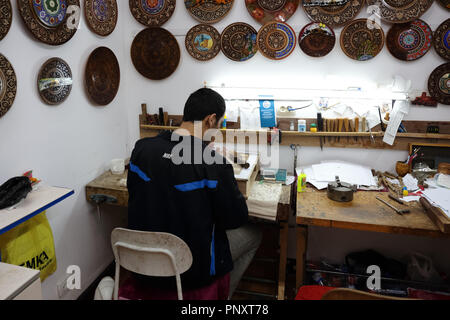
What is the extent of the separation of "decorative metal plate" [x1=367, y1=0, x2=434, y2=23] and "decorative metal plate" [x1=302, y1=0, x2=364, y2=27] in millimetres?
117

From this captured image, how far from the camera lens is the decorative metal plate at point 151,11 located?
2512 millimetres

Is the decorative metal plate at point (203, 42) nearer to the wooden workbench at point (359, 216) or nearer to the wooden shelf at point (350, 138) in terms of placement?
the wooden shelf at point (350, 138)

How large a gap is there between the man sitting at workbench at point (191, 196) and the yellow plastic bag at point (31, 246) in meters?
0.63

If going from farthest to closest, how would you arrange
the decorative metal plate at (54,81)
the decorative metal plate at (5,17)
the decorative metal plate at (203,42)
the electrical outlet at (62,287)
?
the decorative metal plate at (203,42) < the electrical outlet at (62,287) < the decorative metal plate at (54,81) < the decorative metal plate at (5,17)

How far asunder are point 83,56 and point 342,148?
2.10 meters

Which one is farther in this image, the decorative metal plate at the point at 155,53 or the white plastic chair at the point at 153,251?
the decorative metal plate at the point at 155,53

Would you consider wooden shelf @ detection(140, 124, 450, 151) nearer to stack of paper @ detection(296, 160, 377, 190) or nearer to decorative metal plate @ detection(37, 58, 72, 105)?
stack of paper @ detection(296, 160, 377, 190)

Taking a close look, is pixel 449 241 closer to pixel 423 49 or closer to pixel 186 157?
pixel 423 49

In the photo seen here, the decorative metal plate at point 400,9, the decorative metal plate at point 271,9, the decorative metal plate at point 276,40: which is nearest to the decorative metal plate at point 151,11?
the decorative metal plate at point 271,9

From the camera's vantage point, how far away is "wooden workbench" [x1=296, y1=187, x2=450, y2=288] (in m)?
1.68

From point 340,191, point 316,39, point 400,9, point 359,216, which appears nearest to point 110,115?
point 316,39

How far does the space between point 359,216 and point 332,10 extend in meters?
1.52

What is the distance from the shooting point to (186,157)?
1.44 metres

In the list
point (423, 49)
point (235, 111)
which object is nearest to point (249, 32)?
point (235, 111)
